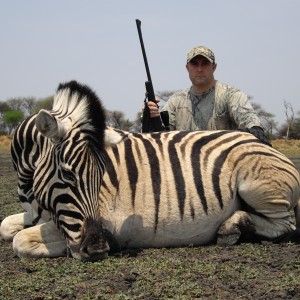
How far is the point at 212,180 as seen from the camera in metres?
4.43

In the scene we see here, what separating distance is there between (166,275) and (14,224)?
1914 millimetres

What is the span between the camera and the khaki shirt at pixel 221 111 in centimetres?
574

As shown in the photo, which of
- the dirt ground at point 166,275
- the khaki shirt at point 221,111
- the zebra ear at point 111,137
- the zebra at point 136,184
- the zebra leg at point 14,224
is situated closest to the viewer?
the dirt ground at point 166,275

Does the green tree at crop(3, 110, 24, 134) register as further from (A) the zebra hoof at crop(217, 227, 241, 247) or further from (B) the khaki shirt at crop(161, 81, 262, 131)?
(A) the zebra hoof at crop(217, 227, 241, 247)

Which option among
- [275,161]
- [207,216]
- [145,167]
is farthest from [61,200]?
[275,161]

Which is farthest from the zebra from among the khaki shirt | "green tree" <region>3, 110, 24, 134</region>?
"green tree" <region>3, 110, 24, 134</region>

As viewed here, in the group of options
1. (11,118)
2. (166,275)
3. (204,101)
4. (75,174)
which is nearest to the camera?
(166,275)

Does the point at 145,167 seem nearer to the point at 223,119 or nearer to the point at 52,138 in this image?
the point at 52,138

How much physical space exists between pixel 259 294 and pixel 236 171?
1.65 m

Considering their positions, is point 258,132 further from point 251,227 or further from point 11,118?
point 11,118

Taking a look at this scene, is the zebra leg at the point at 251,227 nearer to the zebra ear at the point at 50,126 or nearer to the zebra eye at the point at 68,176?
the zebra eye at the point at 68,176

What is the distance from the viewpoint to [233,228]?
4.38 m

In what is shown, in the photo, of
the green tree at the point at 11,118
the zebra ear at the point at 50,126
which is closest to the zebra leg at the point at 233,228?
the zebra ear at the point at 50,126

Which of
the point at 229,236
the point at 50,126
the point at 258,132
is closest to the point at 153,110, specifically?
the point at 258,132
